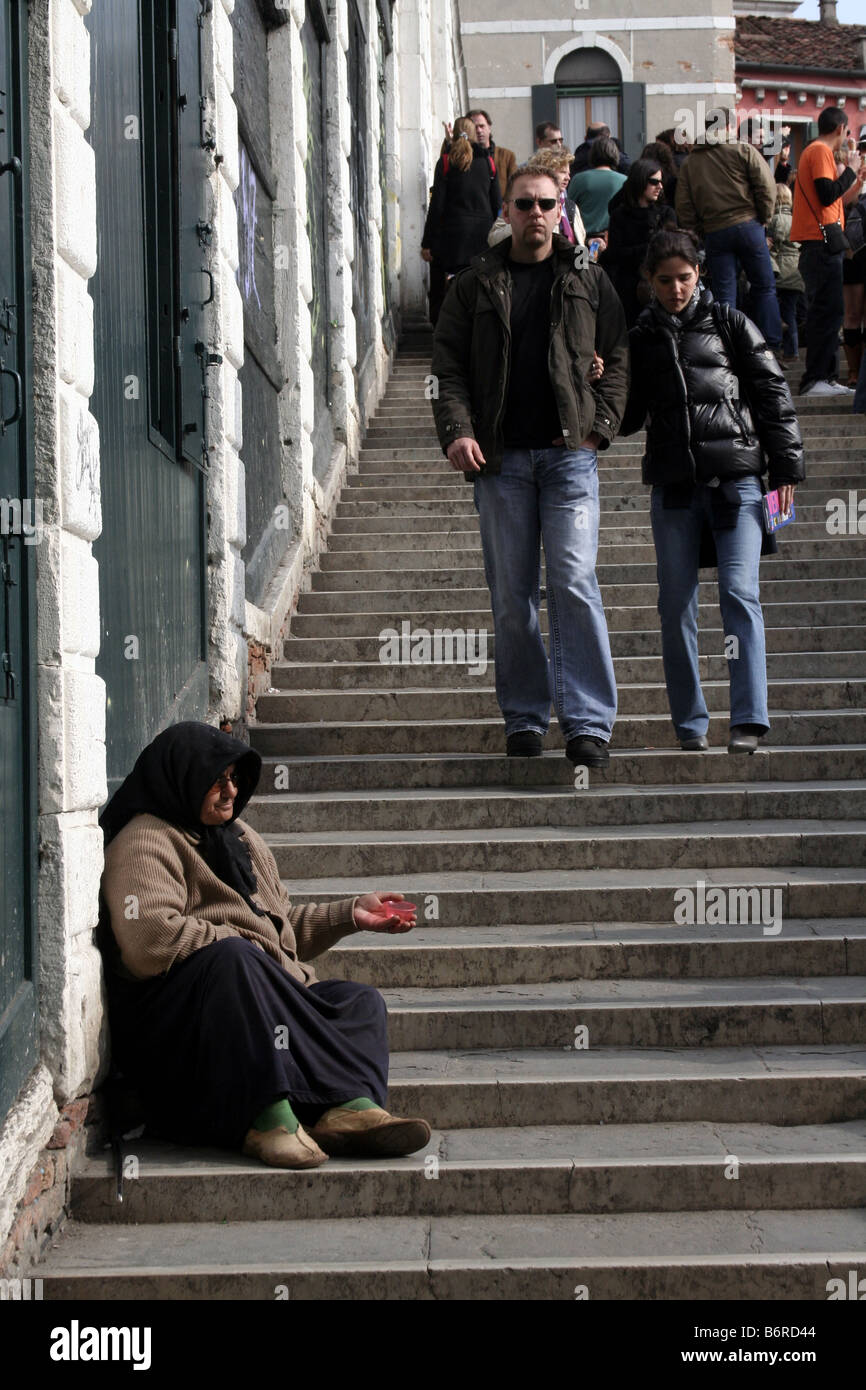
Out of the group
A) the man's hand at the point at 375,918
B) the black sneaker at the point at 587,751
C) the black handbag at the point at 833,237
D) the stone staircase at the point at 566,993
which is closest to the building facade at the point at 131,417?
the stone staircase at the point at 566,993

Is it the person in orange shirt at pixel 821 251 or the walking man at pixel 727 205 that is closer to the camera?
the walking man at pixel 727 205

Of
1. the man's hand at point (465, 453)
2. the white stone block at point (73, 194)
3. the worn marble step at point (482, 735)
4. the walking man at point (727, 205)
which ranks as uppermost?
the walking man at point (727, 205)

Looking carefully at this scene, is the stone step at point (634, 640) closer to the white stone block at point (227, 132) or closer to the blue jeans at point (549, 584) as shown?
the blue jeans at point (549, 584)

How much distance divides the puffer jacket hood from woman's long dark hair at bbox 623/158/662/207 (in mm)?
5886

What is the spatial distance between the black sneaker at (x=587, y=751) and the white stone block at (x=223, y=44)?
3328 mm

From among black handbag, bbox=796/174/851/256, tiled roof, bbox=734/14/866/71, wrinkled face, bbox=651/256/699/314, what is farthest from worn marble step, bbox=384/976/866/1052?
tiled roof, bbox=734/14/866/71

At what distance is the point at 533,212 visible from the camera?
715 centimetres

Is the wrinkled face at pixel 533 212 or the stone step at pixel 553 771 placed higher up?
the wrinkled face at pixel 533 212

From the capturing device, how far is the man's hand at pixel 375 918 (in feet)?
16.8

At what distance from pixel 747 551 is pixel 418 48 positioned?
1341cm

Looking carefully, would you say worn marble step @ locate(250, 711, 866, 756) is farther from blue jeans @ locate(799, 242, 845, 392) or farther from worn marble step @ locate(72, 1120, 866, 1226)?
blue jeans @ locate(799, 242, 845, 392)

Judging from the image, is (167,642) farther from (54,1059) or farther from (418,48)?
(418,48)

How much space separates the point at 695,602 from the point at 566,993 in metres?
2.18

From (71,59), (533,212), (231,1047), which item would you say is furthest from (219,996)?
(533,212)
